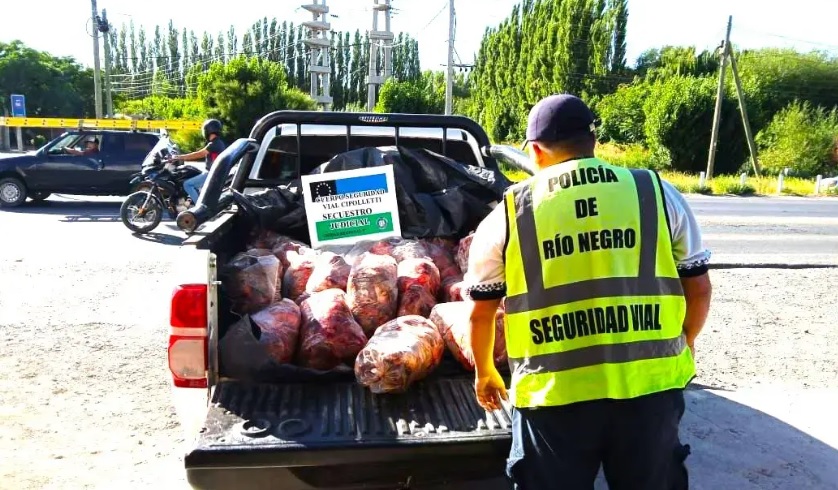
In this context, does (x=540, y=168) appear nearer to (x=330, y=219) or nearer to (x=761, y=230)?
(x=330, y=219)

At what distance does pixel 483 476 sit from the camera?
2846 mm

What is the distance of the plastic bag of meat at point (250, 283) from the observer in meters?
3.57

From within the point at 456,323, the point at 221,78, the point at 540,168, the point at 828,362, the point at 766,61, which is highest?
the point at 766,61

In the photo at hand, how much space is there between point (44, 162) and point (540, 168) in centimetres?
1469

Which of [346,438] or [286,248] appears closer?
[346,438]

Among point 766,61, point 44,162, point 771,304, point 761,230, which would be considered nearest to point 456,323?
point 771,304

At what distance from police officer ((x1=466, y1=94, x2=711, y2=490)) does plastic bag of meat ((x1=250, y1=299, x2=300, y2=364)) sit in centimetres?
112

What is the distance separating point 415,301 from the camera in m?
3.80

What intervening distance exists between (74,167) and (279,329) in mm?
13186

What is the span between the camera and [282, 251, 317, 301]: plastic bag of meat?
408cm

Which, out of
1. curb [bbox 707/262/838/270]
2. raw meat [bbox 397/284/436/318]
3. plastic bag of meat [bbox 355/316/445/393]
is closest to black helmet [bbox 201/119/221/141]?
curb [bbox 707/262/838/270]

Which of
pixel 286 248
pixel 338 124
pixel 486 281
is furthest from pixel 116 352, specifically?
pixel 486 281

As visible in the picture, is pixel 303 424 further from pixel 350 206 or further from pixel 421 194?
pixel 421 194

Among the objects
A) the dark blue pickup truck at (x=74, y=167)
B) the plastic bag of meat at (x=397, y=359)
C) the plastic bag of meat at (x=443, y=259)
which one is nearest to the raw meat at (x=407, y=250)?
the plastic bag of meat at (x=443, y=259)
